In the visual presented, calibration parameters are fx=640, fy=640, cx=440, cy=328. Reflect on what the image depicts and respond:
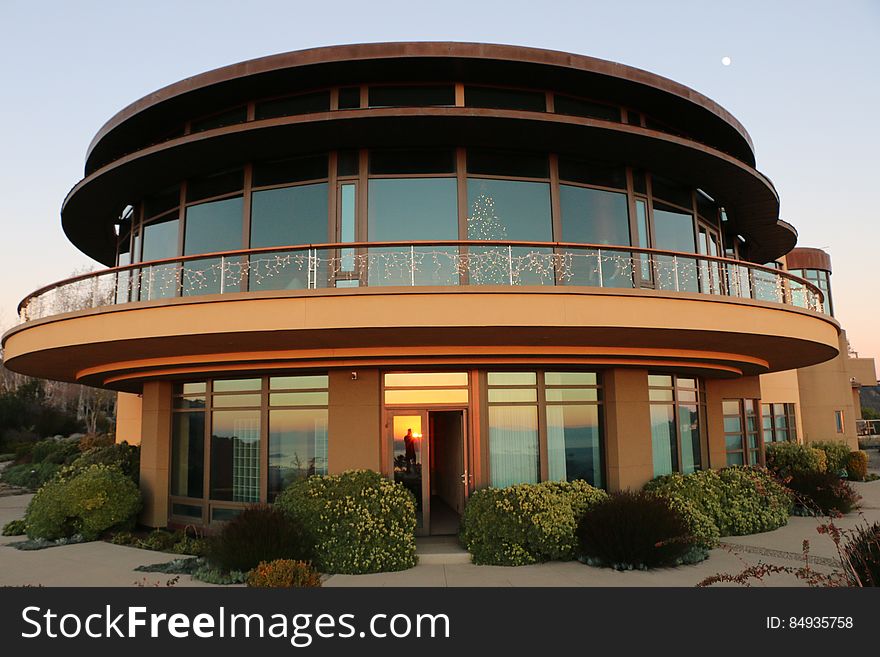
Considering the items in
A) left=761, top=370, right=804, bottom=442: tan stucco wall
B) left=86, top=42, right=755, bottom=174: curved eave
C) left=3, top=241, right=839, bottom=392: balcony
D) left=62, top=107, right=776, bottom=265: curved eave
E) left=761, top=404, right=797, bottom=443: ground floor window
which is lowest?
left=761, top=404, right=797, bottom=443: ground floor window

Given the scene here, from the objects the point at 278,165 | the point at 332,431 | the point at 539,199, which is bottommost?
the point at 332,431

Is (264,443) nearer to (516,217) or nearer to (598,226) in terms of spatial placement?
(516,217)

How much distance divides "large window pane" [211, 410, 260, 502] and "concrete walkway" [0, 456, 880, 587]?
78.5 inches

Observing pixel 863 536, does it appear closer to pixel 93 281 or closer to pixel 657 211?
pixel 657 211

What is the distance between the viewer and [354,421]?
13172mm

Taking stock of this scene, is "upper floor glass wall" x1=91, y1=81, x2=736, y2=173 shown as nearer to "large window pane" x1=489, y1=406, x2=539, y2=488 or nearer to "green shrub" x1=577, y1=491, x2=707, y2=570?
"large window pane" x1=489, y1=406, x2=539, y2=488

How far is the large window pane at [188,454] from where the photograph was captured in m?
14.7

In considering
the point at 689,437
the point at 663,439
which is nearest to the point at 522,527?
the point at 663,439

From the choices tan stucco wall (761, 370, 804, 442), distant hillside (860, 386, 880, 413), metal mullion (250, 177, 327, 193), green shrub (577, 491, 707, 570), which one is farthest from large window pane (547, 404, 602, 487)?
distant hillside (860, 386, 880, 413)

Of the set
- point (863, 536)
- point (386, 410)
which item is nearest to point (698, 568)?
point (863, 536)

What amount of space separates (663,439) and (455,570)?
682 centimetres

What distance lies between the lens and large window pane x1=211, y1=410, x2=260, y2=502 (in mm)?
13953
